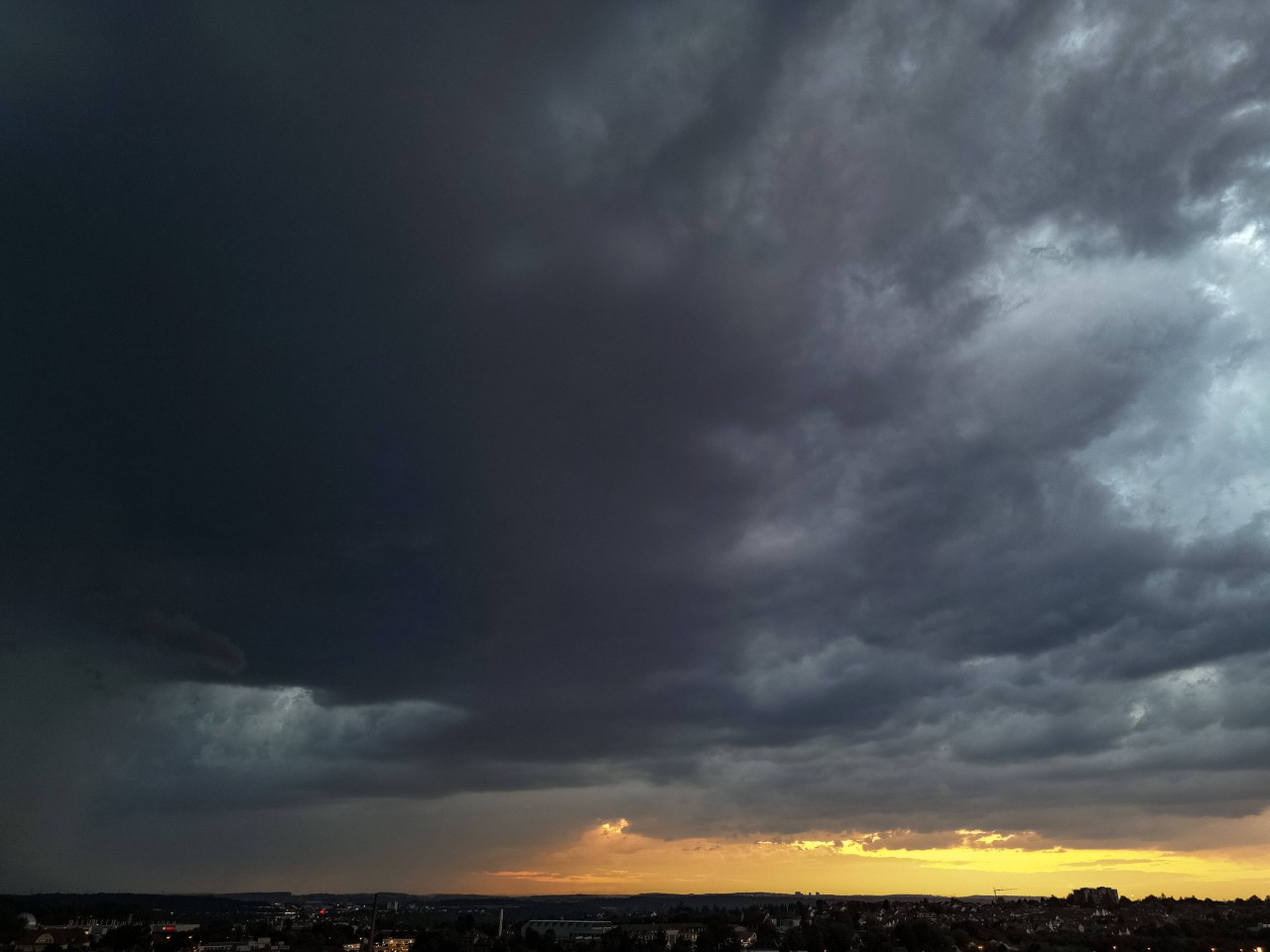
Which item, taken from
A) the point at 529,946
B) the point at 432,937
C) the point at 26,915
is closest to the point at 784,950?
the point at 529,946

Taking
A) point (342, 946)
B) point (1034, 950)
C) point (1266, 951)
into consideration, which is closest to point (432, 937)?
point (342, 946)

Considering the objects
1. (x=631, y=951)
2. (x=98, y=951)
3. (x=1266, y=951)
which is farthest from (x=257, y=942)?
(x=1266, y=951)

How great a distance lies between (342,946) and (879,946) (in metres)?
129

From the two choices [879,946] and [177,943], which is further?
[879,946]

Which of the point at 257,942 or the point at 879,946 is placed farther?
Result: the point at 879,946

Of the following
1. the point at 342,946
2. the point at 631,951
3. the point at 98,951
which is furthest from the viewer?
the point at 631,951

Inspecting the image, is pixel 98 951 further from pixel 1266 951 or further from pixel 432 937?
pixel 1266 951

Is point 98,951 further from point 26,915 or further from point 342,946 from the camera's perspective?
point 26,915

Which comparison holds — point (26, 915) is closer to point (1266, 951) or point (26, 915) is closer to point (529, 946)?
point (529, 946)

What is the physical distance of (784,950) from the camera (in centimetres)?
19012

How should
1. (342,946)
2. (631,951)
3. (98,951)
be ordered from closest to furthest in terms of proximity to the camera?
(98,951) → (342,946) → (631,951)

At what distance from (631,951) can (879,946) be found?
62719 millimetres

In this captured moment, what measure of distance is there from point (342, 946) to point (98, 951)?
4722 centimetres

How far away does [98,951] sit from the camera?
159125 millimetres
